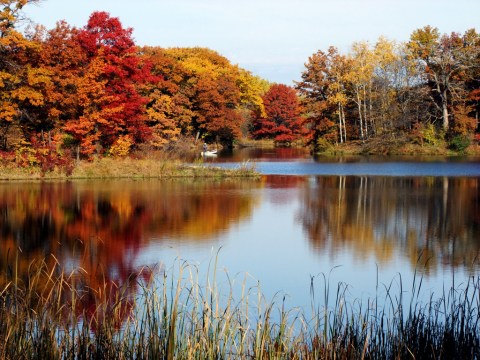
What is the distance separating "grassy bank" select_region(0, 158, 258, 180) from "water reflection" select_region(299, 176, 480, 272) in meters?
4.43

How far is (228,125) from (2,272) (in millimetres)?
45693

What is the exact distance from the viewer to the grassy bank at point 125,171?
26.0 meters

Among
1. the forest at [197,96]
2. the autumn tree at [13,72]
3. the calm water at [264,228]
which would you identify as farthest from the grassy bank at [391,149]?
the autumn tree at [13,72]

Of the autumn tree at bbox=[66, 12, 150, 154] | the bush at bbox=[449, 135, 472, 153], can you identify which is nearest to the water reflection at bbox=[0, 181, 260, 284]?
the autumn tree at bbox=[66, 12, 150, 154]

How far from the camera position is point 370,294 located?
9.19 meters

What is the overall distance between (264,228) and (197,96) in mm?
38176

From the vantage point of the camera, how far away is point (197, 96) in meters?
52.6

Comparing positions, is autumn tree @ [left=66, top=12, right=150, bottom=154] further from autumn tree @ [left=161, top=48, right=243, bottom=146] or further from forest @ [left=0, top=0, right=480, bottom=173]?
autumn tree @ [left=161, top=48, right=243, bottom=146]

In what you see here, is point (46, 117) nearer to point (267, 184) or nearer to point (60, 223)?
point (267, 184)

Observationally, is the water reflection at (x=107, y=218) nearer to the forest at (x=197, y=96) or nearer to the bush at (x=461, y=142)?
the forest at (x=197, y=96)

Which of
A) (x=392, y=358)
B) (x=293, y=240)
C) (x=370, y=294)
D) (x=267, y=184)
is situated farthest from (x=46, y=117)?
(x=392, y=358)

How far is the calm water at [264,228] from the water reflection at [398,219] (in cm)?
3

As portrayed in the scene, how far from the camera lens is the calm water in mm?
10812

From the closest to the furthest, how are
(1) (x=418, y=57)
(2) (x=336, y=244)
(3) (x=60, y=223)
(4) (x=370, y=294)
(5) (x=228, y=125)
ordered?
(4) (x=370, y=294)
(2) (x=336, y=244)
(3) (x=60, y=223)
(1) (x=418, y=57)
(5) (x=228, y=125)
